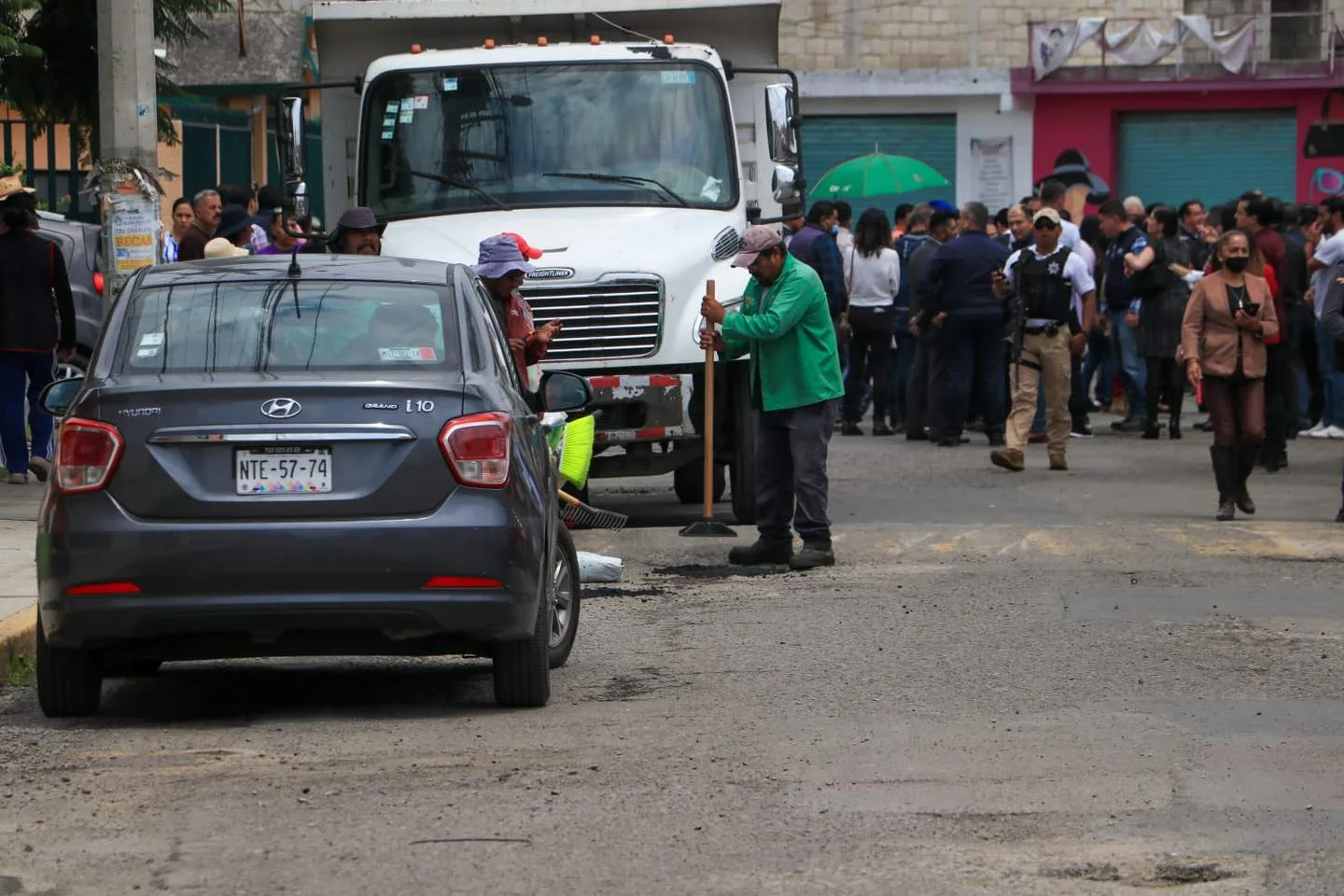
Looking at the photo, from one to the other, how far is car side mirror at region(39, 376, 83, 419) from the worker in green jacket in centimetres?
449

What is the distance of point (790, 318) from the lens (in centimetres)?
1230

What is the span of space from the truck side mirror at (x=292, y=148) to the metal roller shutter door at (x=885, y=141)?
97.8 ft

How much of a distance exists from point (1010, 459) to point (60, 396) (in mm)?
10923

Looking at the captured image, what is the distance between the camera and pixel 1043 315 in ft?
60.3

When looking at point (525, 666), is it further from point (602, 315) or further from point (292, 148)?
point (292, 148)

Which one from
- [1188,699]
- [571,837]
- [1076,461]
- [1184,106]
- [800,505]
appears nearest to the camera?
[571,837]

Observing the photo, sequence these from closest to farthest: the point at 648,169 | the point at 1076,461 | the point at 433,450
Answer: the point at 433,450 → the point at 648,169 → the point at 1076,461

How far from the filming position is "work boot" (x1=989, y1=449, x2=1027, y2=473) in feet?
60.2

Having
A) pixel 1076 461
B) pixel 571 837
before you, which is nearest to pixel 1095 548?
pixel 1076 461

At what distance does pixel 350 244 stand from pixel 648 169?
2578 millimetres

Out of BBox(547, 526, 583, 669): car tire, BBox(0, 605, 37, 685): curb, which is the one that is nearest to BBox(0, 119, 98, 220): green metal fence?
BBox(0, 605, 37, 685): curb

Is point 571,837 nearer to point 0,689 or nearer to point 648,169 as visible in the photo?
point 0,689

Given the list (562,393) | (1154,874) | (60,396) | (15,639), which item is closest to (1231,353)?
(562,393)

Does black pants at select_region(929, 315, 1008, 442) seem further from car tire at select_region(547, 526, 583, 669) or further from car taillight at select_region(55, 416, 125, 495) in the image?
car taillight at select_region(55, 416, 125, 495)
